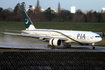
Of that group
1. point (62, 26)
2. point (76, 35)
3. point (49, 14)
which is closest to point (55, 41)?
point (76, 35)

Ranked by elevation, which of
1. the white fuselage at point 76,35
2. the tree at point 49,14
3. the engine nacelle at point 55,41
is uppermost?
Answer: the tree at point 49,14

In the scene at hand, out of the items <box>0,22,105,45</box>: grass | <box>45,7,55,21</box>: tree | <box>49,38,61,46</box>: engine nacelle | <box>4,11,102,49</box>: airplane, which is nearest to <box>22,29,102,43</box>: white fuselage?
<box>4,11,102,49</box>: airplane

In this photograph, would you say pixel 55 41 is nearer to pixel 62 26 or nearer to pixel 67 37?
pixel 67 37

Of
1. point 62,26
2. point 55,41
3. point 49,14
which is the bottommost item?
point 62,26

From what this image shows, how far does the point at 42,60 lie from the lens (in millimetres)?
17094

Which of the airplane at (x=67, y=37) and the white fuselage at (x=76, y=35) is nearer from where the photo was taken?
the white fuselage at (x=76, y=35)

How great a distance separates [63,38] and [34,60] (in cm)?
2032

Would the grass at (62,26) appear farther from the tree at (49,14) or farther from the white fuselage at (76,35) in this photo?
the white fuselage at (76,35)

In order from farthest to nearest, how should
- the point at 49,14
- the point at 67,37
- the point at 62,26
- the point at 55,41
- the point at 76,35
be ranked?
the point at 49,14, the point at 62,26, the point at 67,37, the point at 76,35, the point at 55,41

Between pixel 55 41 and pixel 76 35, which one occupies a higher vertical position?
pixel 76 35

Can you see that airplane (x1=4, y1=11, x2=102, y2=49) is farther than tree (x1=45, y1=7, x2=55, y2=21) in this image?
No

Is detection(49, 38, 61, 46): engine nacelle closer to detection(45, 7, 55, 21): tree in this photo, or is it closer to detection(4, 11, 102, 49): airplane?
detection(4, 11, 102, 49): airplane

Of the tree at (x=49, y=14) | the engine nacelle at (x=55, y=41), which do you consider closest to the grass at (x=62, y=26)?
the tree at (x=49, y=14)

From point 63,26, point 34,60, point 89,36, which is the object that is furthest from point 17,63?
point 63,26
